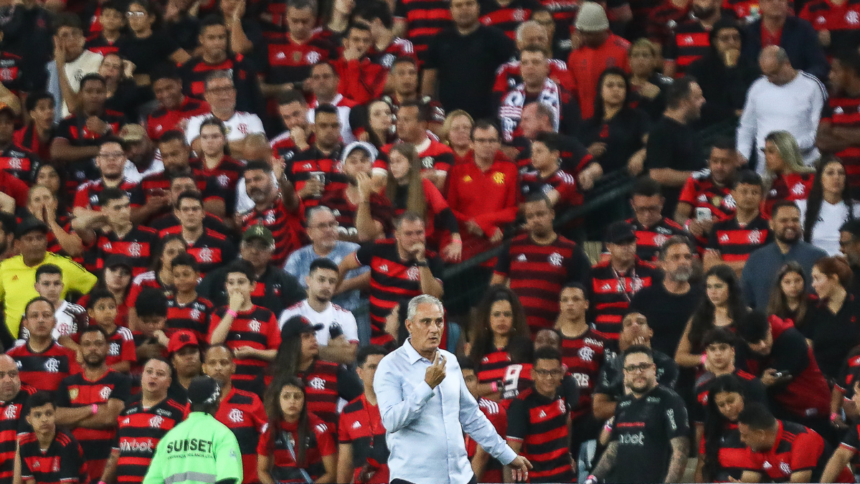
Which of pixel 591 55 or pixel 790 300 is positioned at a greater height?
pixel 591 55

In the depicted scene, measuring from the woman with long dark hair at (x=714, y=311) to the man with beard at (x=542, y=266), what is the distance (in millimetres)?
1118

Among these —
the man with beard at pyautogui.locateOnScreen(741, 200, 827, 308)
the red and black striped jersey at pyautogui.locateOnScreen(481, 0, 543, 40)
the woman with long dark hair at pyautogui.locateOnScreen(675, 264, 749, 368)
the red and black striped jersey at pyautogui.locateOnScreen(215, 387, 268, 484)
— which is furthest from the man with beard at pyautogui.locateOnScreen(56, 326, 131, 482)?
the red and black striped jersey at pyautogui.locateOnScreen(481, 0, 543, 40)

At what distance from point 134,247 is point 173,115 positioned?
1.90 m

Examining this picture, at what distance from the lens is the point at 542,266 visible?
12.6 m

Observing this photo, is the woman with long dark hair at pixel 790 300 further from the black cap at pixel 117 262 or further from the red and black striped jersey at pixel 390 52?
the black cap at pixel 117 262

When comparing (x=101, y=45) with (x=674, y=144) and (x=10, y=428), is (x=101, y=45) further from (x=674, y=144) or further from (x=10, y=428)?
(x=674, y=144)

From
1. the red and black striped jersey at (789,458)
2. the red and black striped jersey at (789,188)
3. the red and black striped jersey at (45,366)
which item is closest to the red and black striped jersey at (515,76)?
the red and black striped jersey at (789,188)

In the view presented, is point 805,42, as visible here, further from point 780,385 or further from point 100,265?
point 100,265

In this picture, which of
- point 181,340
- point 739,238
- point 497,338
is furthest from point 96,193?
point 739,238

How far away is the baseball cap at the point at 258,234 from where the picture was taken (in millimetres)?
12906

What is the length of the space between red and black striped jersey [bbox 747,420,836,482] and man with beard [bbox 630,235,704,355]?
1461 millimetres

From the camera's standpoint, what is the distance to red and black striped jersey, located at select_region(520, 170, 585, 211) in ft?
43.9

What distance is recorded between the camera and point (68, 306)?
43.8 ft

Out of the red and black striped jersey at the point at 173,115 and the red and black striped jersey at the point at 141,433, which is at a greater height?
the red and black striped jersey at the point at 173,115
